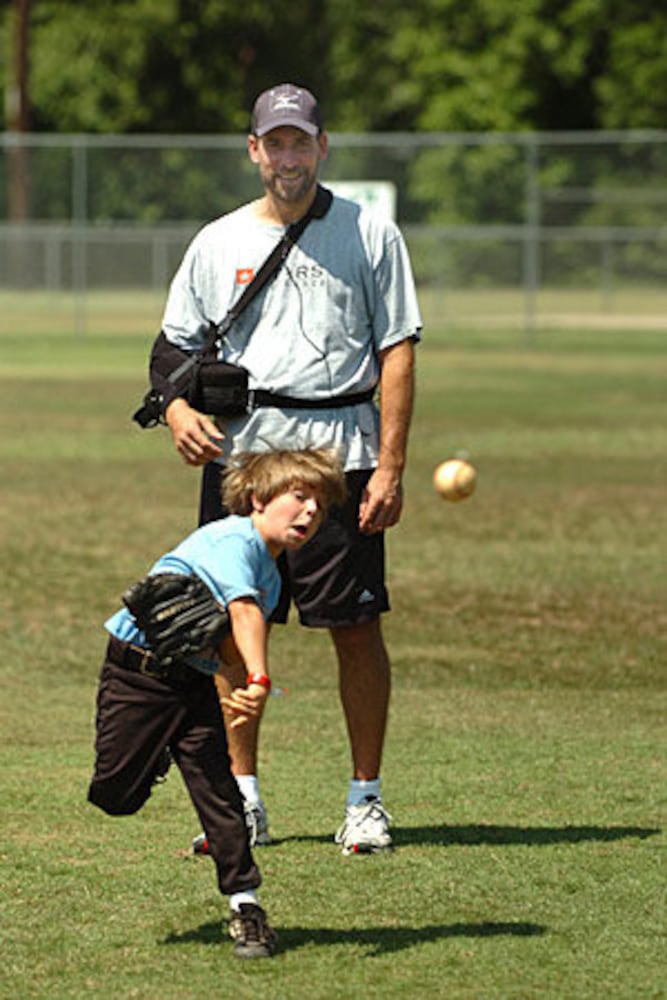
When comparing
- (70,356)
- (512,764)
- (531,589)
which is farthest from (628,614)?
(70,356)

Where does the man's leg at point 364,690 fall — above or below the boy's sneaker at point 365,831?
above

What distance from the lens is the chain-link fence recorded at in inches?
1369

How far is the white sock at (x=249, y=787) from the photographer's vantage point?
665 cm

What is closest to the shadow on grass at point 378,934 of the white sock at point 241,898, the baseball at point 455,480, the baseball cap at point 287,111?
Result: the white sock at point 241,898

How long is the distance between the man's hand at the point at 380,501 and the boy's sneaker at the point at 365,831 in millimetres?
801

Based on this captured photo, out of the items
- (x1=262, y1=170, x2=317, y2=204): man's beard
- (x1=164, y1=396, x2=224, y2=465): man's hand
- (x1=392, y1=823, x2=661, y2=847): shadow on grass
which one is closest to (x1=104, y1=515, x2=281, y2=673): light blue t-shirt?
(x1=164, y1=396, x2=224, y2=465): man's hand

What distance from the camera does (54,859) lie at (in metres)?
6.41

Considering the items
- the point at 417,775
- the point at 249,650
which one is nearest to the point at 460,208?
the point at 417,775

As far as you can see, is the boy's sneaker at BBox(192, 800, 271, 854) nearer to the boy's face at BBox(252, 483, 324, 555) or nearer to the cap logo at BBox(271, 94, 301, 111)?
the boy's face at BBox(252, 483, 324, 555)

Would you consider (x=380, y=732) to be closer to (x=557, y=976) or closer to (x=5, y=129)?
(x=557, y=976)

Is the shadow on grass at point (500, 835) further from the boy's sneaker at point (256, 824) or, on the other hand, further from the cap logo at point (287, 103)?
the cap logo at point (287, 103)

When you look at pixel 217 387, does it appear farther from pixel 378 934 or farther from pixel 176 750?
pixel 378 934

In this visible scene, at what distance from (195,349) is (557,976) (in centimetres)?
226

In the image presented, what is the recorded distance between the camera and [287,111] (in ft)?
21.0
